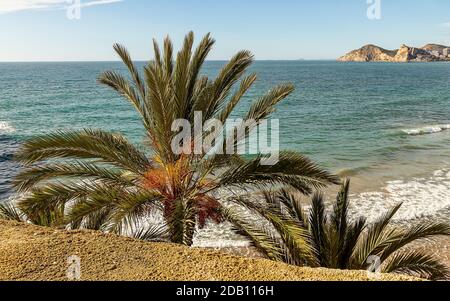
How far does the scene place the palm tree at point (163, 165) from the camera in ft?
21.9

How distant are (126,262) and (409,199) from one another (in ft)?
44.1

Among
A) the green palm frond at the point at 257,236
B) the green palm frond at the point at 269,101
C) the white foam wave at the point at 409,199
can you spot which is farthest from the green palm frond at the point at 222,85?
the white foam wave at the point at 409,199

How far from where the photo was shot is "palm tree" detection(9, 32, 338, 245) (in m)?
6.66

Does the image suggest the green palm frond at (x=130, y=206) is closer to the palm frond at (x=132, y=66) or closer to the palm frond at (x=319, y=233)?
the palm frond at (x=132, y=66)

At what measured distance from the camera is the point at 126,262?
4605 millimetres

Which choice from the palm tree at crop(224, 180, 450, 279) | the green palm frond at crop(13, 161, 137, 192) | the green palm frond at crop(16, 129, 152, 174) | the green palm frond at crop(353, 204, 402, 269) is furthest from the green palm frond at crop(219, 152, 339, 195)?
the green palm frond at crop(13, 161, 137, 192)

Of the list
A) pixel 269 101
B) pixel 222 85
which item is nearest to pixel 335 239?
pixel 269 101

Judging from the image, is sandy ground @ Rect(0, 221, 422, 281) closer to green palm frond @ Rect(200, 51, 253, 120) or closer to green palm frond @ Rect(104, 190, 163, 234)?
green palm frond @ Rect(104, 190, 163, 234)

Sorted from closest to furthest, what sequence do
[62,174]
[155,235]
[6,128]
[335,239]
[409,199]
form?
[335,239] → [62,174] → [155,235] → [409,199] → [6,128]

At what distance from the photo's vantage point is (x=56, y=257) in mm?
4656

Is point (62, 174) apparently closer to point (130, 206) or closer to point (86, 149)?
point (86, 149)

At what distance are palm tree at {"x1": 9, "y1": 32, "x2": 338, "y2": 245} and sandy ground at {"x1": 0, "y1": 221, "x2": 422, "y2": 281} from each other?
1335mm
